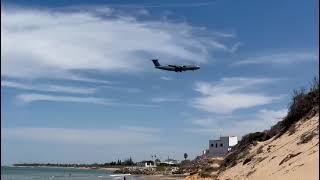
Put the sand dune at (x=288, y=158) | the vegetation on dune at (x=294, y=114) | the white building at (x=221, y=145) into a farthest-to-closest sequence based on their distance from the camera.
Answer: the white building at (x=221, y=145) → the vegetation on dune at (x=294, y=114) → the sand dune at (x=288, y=158)

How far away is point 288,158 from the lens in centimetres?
1947

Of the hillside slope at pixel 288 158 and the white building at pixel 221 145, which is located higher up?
the white building at pixel 221 145

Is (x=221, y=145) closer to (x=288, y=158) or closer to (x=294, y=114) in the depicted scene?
(x=294, y=114)

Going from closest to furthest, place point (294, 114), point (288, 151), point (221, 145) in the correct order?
point (288, 151)
point (294, 114)
point (221, 145)

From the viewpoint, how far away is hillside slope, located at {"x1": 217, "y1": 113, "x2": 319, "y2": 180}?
16.5m

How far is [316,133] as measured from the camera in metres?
20.3

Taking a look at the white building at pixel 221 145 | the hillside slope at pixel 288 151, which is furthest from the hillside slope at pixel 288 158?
the white building at pixel 221 145

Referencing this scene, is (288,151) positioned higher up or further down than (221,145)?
further down

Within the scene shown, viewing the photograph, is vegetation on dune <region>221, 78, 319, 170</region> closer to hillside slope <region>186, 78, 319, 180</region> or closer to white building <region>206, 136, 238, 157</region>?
hillside slope <region>186, 78, 319, 180</region>

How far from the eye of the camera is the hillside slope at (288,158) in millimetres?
16534

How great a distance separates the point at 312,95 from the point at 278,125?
4.63 metres

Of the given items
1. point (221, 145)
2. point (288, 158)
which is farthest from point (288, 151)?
point (221, 145)

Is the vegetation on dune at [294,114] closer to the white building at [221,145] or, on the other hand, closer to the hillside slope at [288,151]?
the hillside slope at [288,151]

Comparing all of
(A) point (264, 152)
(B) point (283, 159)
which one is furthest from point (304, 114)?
(B) point (283, 159)
